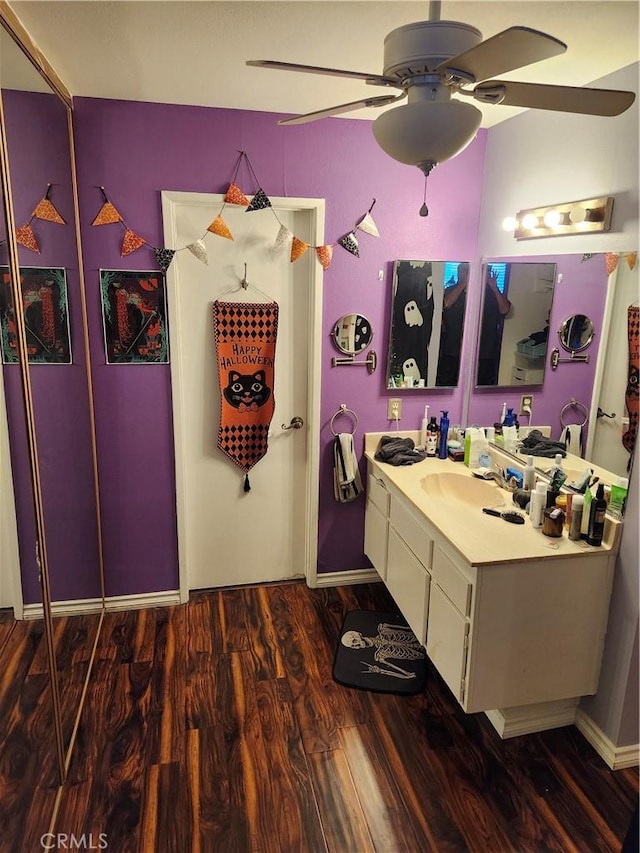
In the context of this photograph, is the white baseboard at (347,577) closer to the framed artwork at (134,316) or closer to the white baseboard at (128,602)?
the white baseboard at (128,602)

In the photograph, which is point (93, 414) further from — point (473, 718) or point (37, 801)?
point (473, 718)

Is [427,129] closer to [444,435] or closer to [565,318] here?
[565,318]

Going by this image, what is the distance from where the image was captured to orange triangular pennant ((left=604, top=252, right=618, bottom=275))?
2201 mm

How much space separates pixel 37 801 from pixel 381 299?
2.71m

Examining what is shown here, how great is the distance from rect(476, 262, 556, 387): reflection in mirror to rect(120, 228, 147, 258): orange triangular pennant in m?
1.85

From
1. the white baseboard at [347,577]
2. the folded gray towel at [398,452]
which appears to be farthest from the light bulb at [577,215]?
the white baseboard at [347,577]

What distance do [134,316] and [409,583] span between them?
1902 mm

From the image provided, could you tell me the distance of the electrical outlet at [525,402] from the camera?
279 cm

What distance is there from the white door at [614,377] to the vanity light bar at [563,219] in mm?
213

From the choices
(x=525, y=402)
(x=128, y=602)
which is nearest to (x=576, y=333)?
(x=525, y=402)

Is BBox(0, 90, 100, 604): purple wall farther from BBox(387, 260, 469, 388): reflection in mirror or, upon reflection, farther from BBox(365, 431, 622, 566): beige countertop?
BBox(387, 260, 469, 388): reflection in mirror

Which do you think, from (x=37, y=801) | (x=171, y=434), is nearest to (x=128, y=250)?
(x=171, y=434)

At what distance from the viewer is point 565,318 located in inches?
99.5

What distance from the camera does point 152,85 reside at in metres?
2.40
